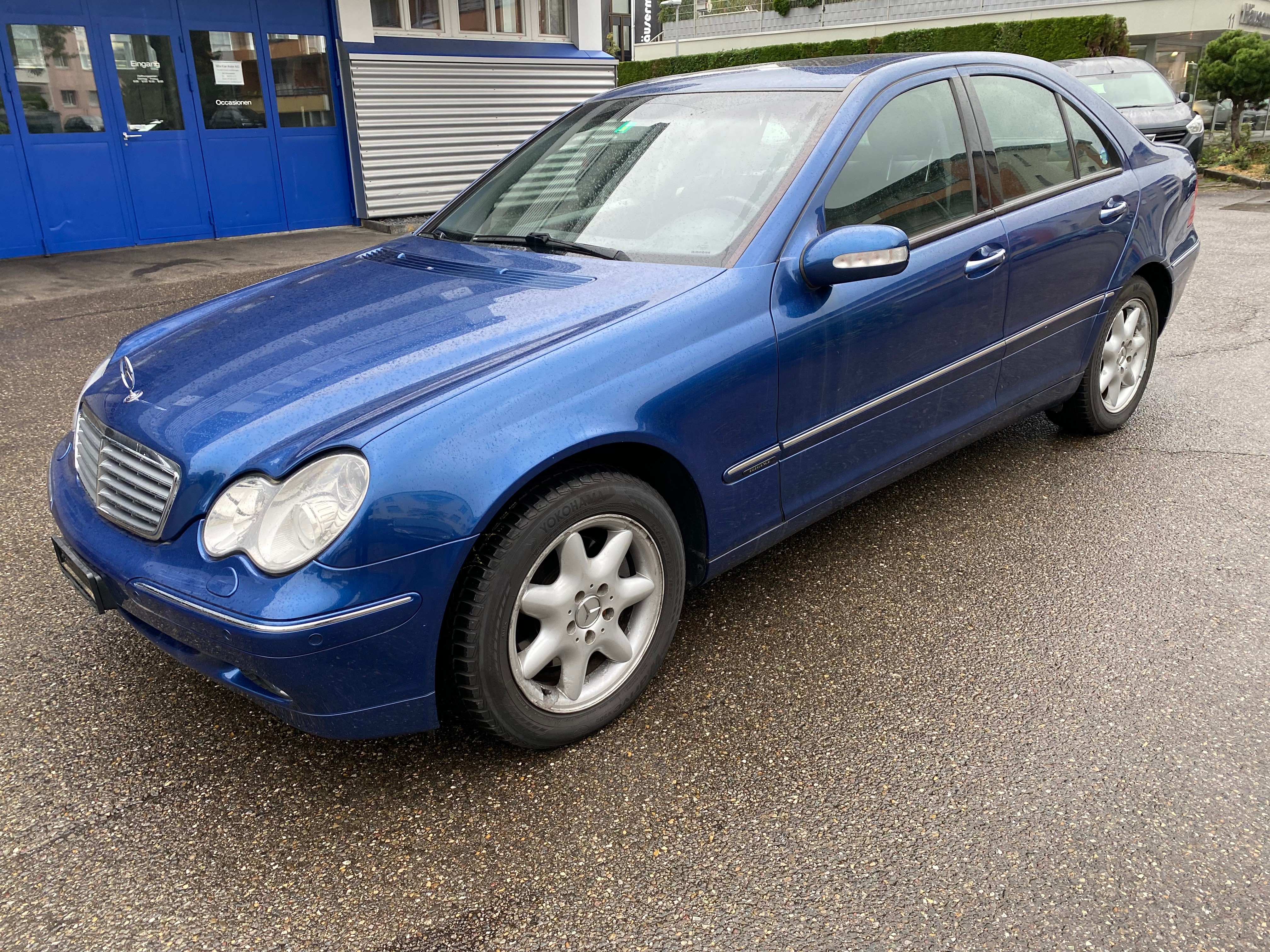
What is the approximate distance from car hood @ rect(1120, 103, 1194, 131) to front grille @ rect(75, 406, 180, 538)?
13463mm

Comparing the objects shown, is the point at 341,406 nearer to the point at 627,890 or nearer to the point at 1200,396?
the point at 627,890

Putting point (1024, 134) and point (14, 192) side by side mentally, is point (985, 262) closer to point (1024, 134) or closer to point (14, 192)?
point (1024, 134)

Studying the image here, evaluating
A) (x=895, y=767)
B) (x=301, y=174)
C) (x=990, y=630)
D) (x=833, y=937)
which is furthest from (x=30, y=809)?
(x=301, y=174)

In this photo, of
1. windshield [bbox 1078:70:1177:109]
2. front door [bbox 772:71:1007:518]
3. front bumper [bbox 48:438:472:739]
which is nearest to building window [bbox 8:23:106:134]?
front bumper [bbox 48:438:472:739]

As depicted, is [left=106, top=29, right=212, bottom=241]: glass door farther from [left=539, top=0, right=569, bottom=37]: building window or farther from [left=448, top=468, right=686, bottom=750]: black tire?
[left=448, top=468, right=686, bottom=750]: black tire

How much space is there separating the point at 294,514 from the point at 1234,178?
18.3 m

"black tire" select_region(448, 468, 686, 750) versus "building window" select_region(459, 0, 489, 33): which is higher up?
"building window" select_region(459, 0, 489, 33)

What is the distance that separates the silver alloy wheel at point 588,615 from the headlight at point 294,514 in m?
0.45

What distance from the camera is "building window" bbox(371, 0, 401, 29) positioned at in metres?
10.5

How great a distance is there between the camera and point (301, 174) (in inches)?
414

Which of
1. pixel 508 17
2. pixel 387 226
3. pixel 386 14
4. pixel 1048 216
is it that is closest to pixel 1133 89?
pixel 508 17

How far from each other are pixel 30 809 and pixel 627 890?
4.64 ft

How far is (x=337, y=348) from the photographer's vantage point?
2.47 metres

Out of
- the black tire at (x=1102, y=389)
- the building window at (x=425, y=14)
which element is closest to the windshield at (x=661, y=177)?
the black tire at (x=1102, y=389)
